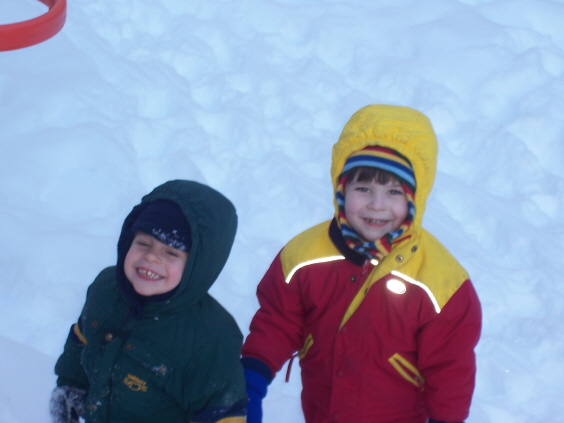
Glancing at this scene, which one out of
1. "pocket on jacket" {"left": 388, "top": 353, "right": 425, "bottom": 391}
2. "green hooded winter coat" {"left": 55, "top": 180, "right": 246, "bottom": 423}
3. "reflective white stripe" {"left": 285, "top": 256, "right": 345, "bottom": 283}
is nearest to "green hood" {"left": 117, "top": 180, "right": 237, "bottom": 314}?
"green hooded winter coat" {"left": 55, "top": 180, "right": 246, "bottom": 423}

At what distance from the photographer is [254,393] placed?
7.08 feet

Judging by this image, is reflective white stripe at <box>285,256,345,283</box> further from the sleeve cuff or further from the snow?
the snow

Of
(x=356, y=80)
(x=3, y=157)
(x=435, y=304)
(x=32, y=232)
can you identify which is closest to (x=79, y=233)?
(x=32, y=232)

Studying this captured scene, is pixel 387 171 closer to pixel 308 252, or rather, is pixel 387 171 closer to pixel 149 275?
pixel 308 252

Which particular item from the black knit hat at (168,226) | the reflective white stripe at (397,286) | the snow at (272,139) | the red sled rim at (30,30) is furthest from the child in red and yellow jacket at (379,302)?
the red sled rim at (30,30)

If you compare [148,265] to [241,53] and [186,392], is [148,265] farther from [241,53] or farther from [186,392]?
[241,53]

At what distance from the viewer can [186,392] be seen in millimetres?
1942

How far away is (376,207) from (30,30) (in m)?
1.59

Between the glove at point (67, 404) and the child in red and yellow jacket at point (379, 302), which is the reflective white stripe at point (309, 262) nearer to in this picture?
the child in red and yellow jacket at point (379, 302)

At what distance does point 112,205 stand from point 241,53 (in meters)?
2.21

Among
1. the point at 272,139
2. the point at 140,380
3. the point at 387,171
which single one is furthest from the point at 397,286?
the point at 272,139

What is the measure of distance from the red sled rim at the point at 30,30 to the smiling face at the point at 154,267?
3.71 ft

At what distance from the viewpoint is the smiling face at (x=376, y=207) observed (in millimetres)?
2166

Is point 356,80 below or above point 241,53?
below
